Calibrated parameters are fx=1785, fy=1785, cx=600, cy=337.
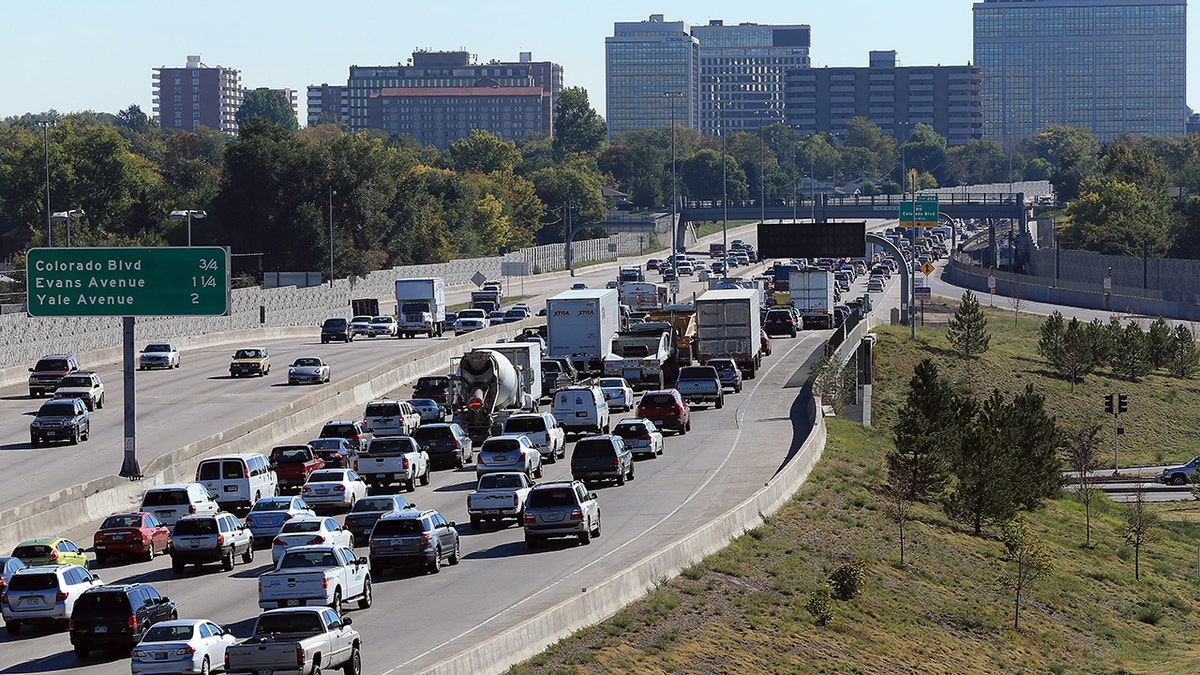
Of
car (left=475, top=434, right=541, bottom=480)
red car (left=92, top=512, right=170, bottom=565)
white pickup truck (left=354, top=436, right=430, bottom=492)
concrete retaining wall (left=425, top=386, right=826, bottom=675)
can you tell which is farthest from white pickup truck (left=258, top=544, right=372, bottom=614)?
car (left=475, top=434, right=541, bottom=480)

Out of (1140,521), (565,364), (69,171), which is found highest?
(69,171)

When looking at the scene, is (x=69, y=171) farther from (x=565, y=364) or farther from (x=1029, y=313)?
(x=565, y=364)

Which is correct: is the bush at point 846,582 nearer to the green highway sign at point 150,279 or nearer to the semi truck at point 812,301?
the green highway sign at point 150,279

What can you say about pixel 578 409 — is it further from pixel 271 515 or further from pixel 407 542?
pixel 407 542

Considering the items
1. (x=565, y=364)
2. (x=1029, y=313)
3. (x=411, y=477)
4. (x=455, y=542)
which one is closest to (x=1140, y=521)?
Answer: (x=565, y=364)

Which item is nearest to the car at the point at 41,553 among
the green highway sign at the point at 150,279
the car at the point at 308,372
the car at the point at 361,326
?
the green highway sign at the point at 150,279

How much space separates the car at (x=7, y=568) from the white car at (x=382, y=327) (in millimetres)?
71097

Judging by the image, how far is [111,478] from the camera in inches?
1966

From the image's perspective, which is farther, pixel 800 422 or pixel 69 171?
pixel 69 171

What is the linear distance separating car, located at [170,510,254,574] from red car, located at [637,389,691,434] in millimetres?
25389

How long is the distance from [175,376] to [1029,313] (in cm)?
8370

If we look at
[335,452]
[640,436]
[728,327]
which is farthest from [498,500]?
[728,327]

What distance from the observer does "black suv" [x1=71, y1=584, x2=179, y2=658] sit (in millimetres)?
30359

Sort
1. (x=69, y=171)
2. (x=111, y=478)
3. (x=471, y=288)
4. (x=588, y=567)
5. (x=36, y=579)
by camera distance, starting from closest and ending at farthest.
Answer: (x=36, y=579) → (x=588, y=567) → (x=111, y=478) → (x=471, y=288) → (x=69, y=171)
